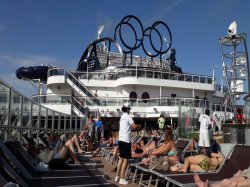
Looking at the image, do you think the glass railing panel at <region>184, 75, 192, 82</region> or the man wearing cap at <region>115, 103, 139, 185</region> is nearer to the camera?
the man wearing cap at <region>115, 103, 139, 185</region>

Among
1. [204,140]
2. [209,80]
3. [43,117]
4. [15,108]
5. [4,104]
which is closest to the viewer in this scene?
[4,104]

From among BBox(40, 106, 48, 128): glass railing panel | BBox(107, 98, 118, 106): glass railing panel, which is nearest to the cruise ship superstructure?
BBox(107, 98, 118, 106): glass railing panel

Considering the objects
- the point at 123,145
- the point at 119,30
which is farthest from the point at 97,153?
the point at 119,30

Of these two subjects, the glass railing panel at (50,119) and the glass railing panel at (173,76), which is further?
the glass railing panel at (173,76)

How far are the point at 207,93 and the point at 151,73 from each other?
6343 millimetres

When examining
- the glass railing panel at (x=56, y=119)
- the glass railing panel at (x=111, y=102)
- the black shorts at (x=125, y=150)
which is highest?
the glass railing panel at (x=111, y=102)

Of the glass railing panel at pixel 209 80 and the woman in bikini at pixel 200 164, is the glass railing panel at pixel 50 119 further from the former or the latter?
the glass railing panel at pixel 209 80

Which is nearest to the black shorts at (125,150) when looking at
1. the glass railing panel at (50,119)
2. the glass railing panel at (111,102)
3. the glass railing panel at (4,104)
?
the glass railing panel at (4,104)

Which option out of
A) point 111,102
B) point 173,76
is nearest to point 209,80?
point 173,76

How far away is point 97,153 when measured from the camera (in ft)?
42.7

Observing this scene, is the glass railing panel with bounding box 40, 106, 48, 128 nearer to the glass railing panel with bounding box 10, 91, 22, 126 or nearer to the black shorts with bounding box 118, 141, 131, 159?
the glass railing panel with bounding box 10, 91, 22, 126

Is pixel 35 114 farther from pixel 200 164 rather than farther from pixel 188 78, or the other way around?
pixel 188 78

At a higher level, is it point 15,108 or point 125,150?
point 15,108

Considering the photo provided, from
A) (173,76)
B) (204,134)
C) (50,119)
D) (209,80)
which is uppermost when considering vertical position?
(173,76)
